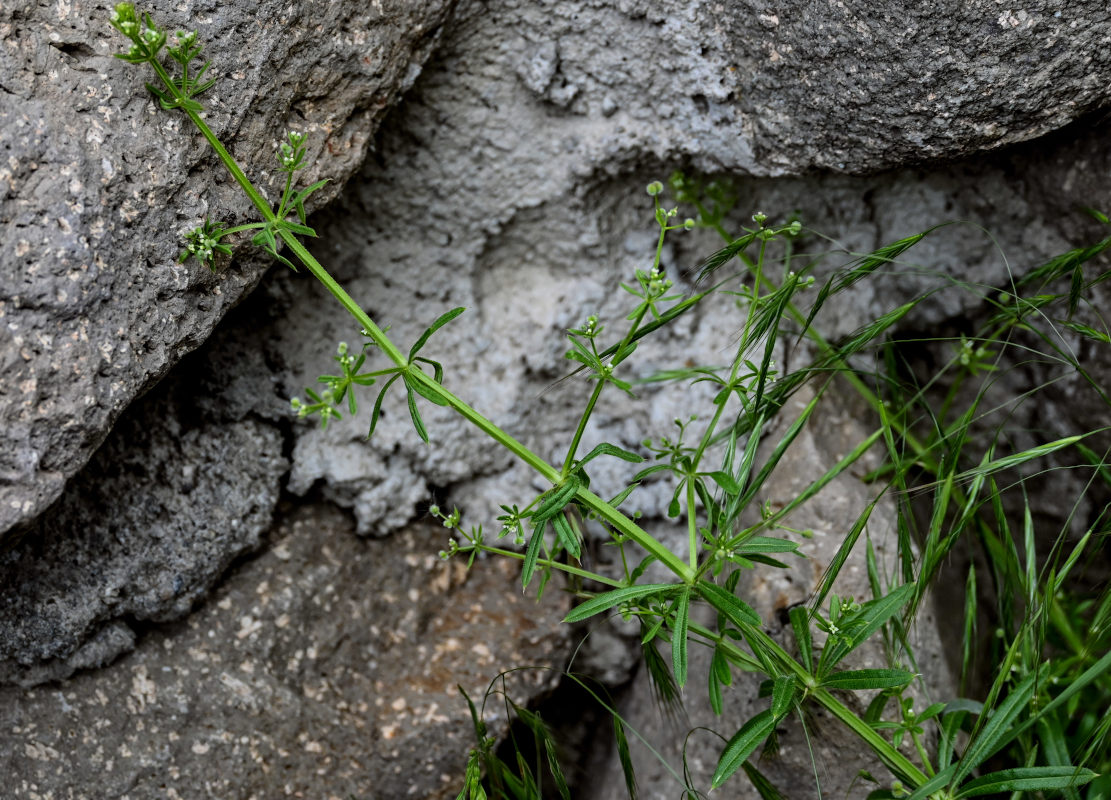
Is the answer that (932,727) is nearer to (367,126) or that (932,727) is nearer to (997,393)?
(997,393)

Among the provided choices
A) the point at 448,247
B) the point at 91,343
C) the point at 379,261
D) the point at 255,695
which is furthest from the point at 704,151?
the point at 255,695

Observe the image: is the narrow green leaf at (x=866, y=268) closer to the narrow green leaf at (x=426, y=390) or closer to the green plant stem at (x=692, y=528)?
the green plant stem at (x=692, y=528)

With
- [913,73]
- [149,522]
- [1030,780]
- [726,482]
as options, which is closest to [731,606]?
[726,482]

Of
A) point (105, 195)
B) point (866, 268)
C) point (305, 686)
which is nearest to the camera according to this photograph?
point (105, 195)

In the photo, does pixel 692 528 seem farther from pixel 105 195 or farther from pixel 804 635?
pixel 105 195

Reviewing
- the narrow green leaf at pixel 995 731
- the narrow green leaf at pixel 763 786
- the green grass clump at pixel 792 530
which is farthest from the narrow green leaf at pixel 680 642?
the narrow green leaf at pixel 995 731

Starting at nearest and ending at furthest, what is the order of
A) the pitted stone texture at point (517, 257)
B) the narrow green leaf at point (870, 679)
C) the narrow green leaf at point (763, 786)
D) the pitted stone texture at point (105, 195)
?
the pitted stone texture at point (105, 195), the narrow green leaf at point (870, 679), the narrow green leaf at point (763, 786), the pitted stone texture at point (517, 257)

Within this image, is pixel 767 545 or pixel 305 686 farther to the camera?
pixel 305 686

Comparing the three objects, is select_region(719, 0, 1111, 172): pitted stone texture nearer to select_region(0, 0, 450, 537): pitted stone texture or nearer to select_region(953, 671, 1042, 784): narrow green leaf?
select_region(0, 0, 450, 537): pitted stone texture
